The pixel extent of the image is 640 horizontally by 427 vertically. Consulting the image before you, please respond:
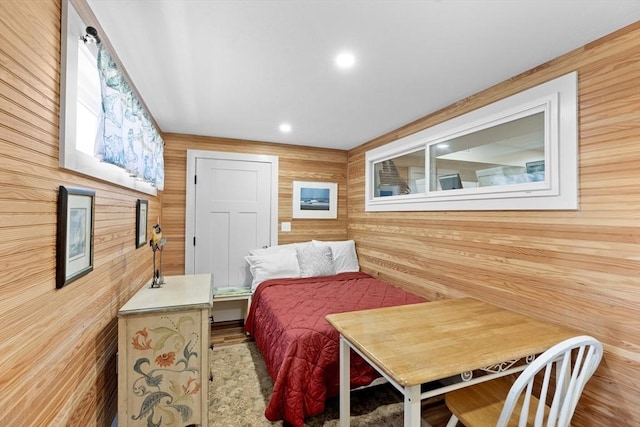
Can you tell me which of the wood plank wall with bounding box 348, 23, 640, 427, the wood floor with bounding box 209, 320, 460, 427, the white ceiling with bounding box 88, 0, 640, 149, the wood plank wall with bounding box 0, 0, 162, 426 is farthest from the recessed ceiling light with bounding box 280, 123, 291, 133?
the wood floor with bounding box 209, 320, 460, 427

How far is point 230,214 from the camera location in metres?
3.48

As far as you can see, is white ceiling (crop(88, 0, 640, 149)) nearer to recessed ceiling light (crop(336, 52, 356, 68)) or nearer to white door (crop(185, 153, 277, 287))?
recessed ceiling light (crop(336, 52, 356, 68))

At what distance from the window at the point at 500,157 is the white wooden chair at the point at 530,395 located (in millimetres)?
817

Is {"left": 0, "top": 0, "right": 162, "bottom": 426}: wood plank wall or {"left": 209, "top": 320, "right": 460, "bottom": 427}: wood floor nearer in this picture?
{"left": 0, "top": 0, "right": 162, "bottom": 426}: wood plank wall

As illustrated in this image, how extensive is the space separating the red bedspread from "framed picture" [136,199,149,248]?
45.1 inches

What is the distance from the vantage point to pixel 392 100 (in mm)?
2316

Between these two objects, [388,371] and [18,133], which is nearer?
[18,133]

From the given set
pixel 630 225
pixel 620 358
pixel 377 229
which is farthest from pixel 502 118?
pixel 377 229

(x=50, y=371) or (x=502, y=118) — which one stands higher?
(x=502, y=118)

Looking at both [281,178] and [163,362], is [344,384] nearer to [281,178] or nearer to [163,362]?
[163,362]

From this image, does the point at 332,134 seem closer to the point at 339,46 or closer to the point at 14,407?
the point at 339,46

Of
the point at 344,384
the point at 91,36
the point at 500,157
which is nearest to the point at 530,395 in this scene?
the point at 344,384

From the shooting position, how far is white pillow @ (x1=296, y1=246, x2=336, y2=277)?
3.24 metres

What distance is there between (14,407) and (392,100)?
2578 mm
